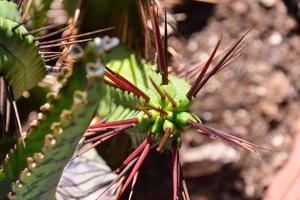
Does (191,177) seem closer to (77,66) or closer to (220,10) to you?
(220,10)

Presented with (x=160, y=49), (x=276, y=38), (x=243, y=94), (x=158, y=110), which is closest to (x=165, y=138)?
(x=158, y=110)

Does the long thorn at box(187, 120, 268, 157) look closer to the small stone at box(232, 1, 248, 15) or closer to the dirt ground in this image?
the dirt ground

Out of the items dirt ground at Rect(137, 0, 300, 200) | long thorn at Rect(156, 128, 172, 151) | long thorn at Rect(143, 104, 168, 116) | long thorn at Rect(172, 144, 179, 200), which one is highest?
long thorn at Rect(143, 104, 168, 116)

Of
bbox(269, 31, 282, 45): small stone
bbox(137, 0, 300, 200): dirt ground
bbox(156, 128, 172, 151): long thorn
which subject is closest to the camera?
bbox(156, 128, 172, 151): long thorn

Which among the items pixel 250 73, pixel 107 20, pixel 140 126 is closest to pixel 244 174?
pixel 250 73

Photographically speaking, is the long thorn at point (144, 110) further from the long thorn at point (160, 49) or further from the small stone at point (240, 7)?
the small stone at point (240, 7)

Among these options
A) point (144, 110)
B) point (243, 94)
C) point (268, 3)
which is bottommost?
point (243, 94)

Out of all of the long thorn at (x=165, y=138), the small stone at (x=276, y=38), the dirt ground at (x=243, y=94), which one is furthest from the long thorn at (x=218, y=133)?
the small stone at (x=276, y=38)

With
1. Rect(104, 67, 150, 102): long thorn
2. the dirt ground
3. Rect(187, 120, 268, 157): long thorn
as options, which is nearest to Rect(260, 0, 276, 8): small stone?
the dirt ground

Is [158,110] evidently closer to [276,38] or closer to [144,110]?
[144,110]
